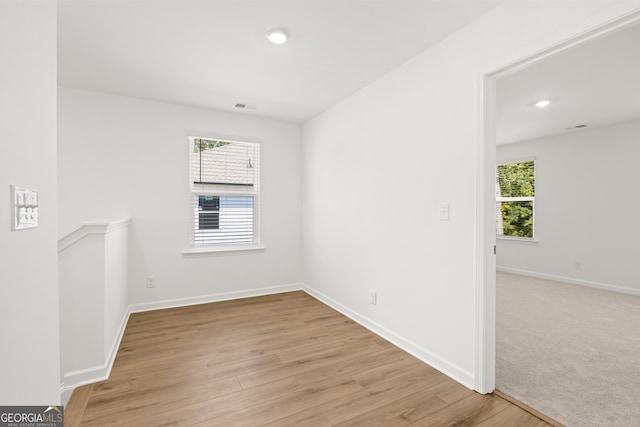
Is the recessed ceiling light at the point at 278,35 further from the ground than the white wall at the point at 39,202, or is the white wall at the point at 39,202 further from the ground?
the recessed ceiling light at the point at 278,35

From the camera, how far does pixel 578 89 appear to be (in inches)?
130

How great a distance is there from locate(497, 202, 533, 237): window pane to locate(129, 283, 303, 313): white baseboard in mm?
4597

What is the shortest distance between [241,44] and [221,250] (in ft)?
8.43

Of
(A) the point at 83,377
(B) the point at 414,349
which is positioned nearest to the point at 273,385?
(B) the point at 414,349

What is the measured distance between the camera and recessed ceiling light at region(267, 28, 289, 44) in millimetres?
2209

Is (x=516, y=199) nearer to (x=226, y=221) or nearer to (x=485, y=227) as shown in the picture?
(x=485, y=227)

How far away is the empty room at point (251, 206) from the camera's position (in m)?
1.17

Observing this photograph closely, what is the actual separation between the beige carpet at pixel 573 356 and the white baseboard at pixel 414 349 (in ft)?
0.81

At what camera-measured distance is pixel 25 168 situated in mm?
940

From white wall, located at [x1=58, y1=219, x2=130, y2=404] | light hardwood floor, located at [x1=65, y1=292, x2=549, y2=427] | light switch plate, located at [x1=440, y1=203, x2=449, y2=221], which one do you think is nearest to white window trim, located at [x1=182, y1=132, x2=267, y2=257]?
light hardwood floor, located at [x1=65, y1=292, x2=549, y2=427]

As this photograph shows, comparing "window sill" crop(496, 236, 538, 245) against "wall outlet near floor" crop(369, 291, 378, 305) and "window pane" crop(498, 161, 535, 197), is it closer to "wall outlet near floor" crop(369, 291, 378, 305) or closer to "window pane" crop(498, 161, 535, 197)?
"window pane" crop(498, 161, 535, 197)

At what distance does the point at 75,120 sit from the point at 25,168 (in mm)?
3085

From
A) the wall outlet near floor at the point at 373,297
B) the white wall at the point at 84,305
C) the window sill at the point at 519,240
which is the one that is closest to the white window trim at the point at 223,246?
the white wall at the point at 84,305

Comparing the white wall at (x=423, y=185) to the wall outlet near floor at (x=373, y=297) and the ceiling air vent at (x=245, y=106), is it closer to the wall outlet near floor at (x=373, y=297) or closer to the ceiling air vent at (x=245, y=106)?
the wall outlet near floor at (x=373, y=297)
